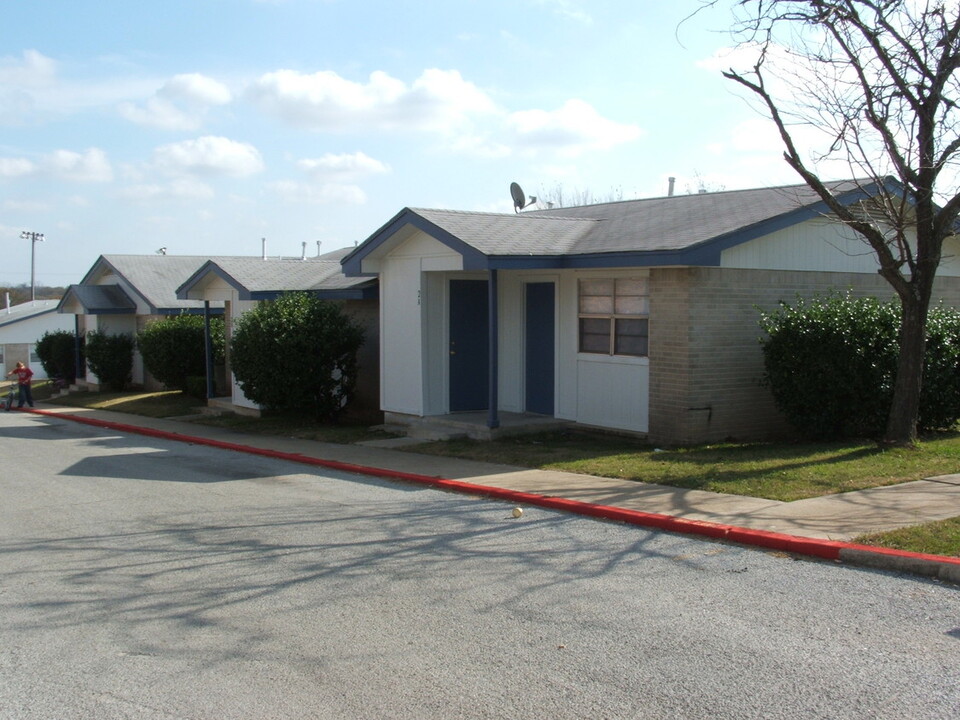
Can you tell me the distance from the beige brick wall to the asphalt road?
4.19 m

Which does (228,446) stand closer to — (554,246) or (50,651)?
(554,246)

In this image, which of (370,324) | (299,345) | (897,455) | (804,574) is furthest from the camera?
(370,324)

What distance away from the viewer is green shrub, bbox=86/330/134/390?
29.3m

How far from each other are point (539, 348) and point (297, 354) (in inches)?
177

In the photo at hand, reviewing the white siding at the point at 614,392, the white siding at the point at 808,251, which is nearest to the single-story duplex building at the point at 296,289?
the white siding at the point at 614,392

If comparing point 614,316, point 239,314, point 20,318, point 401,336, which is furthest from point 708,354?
point 20,318

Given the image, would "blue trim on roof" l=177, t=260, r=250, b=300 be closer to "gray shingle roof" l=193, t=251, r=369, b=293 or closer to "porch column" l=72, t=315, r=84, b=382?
"gray shingle roof" l=193, t=251, r=369, b=293

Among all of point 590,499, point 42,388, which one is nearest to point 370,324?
point 590,499

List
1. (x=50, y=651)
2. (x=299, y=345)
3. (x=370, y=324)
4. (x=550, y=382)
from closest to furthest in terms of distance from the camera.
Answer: (x=50, y=651), (x=550, y=382), (x=299, y=345), (x=370, y=324)

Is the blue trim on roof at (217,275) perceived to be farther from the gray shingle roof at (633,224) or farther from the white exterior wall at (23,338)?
the white exterior wall at (23,338)

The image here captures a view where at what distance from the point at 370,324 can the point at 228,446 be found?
4.71 m

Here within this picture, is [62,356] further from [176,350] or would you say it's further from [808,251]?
[808,251]

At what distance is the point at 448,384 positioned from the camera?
53.5 ft

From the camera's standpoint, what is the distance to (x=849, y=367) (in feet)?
40.6
